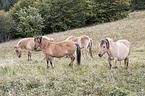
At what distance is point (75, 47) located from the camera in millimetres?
7547

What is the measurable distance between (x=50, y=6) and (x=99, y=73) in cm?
3987

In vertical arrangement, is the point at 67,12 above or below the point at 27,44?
above

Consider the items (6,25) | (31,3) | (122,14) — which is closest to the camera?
(122,14)

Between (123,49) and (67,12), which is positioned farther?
(67,12)

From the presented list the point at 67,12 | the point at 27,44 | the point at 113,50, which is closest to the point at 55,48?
the point at 113,50

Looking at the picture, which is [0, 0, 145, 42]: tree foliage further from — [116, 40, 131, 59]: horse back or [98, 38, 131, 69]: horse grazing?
[98, 38, 131, 69]: horse grazing

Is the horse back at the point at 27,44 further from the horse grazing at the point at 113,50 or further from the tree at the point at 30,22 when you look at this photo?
the tree at the point at 30,22

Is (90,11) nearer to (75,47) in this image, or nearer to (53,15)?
(53,15)

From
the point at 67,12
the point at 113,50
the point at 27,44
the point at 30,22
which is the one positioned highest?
the point at 67,12

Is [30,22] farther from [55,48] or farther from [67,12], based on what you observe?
[55,48]

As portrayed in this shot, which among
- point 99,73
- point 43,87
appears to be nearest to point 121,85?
point 99,73

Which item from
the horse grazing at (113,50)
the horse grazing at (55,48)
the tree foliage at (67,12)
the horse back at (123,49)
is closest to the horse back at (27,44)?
the horse grazing at (55,48)

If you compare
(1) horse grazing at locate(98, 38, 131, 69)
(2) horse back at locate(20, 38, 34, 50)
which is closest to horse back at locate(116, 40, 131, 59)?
(1) horse grazing at locate(98, 38, 131, 69)

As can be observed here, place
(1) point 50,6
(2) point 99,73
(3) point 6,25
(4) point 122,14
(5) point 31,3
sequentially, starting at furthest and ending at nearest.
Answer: (5) point 31,3 < (1) point 50,6 < (3) point 6,25 < (4) point 122,14 < (2) point 99,73
